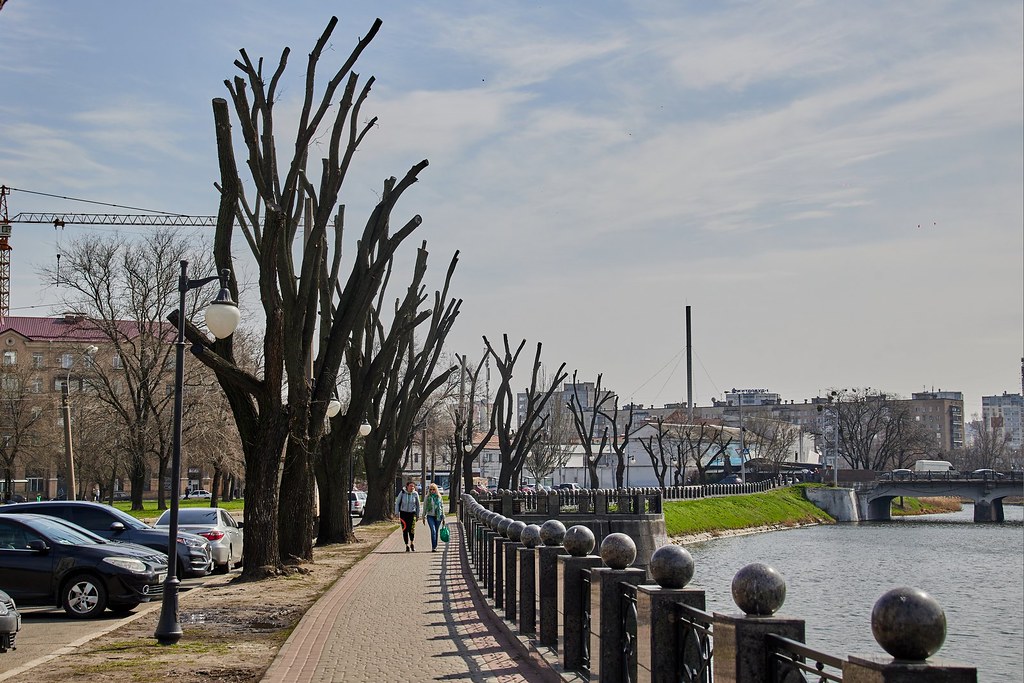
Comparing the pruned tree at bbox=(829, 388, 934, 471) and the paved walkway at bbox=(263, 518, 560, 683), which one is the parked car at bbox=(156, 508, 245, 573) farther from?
the pruned tree at bbox=(829, 388, 934, 471)

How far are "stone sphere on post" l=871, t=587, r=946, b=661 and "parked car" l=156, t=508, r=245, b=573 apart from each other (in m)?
19.4

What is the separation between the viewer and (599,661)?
7.77 meters

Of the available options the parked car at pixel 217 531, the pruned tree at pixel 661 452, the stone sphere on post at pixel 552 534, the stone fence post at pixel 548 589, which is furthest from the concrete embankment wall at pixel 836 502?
the stone fence post at pixel 548 589

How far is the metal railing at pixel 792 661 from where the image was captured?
178 inches

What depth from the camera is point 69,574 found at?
15070 millimetres

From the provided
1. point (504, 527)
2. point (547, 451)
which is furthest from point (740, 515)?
point (504, 527)

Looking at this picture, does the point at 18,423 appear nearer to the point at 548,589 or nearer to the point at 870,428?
the point at 548,589

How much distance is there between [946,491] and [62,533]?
85.3 m

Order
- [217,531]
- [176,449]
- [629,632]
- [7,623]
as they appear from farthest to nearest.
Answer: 1. [217,531]
2. [176,449]
3. [7,623]
4. [629,632]

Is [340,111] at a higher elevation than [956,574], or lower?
higher

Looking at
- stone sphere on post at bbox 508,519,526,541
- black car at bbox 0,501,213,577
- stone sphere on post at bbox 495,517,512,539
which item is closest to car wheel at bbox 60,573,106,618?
black car at bbox 0,501,213,577

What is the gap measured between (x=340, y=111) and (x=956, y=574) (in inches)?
1229

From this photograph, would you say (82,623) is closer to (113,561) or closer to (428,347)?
(113,561)

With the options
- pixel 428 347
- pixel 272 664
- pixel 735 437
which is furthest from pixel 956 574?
pixel 735 437
